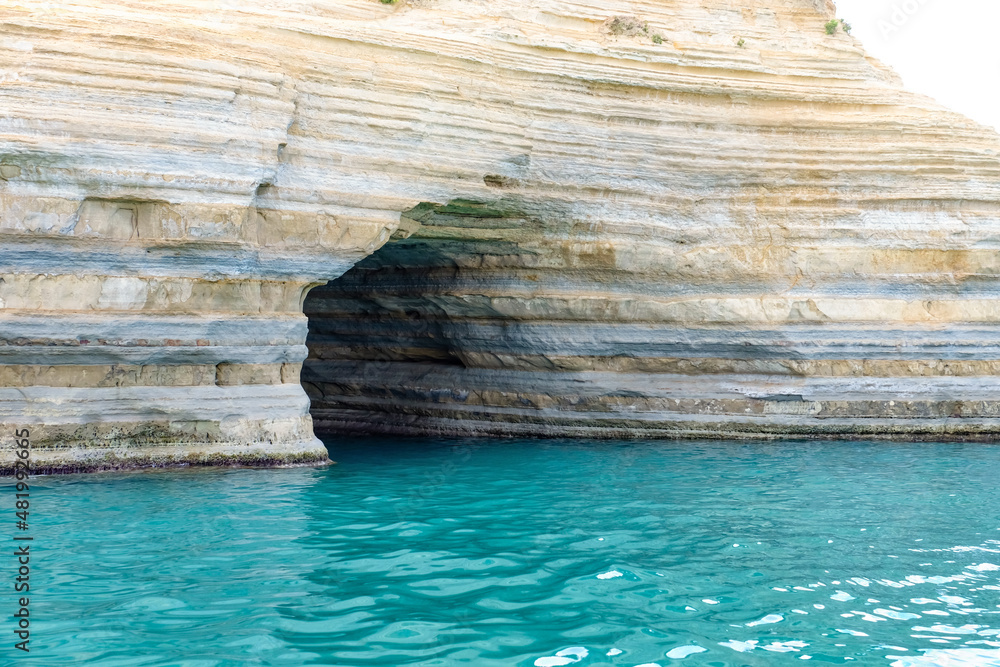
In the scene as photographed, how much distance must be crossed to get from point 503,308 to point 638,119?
338 cm

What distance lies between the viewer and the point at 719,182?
45.8 feet

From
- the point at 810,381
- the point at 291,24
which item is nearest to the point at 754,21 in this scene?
the point at 810,381

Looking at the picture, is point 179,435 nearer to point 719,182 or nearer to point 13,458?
point 13,458

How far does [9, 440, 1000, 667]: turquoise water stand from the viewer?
15.7 ft

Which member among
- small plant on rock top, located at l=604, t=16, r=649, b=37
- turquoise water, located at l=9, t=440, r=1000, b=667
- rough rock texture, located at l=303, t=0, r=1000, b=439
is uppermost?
small plant on rock top, located at l=604, t=16, r=649, b=37

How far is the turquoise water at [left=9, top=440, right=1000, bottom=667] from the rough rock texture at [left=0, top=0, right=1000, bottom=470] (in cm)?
170

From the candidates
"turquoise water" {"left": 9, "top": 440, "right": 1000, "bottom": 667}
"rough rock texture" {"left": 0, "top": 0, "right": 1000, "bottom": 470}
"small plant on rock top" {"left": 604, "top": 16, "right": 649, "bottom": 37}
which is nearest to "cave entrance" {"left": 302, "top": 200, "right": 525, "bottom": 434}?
"rough rock texture" {"left": 0, "top": 0, "right": 1000, "bottom": 470}

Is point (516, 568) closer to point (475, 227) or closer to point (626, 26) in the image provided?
point (475, 227)

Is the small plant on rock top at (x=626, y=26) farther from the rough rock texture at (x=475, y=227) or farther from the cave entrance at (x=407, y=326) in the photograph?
the cave entrance at (x=407, y=326)

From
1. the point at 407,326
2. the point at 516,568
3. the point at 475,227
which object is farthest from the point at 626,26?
the point at 516,568

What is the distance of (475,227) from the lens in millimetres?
13602

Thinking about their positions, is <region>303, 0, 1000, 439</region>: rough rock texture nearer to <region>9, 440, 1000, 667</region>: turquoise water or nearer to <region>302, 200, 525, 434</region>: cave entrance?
Answer: <region>302, 200, 525, 434</region>: cave entrance

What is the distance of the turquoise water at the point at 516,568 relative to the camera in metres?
4.80

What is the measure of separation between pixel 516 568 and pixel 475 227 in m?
7.95
